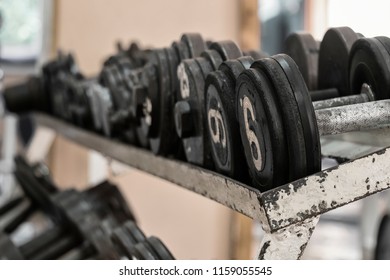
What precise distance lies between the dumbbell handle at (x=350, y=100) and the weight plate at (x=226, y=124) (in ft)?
0.29

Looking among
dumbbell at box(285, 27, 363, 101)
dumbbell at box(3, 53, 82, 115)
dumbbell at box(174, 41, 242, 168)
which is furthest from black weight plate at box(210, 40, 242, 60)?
dumbbell at box(3, 53, 82, 115)

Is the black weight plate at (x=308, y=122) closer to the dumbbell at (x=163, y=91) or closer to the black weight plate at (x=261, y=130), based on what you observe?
the black weight plate at (x=261, y=130)

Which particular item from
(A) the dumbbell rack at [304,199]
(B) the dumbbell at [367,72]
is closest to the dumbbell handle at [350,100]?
(B) the dumbbell at [367,72]

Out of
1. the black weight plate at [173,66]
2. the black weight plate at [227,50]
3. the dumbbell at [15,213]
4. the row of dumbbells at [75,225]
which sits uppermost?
the black weight plate at [227,50]

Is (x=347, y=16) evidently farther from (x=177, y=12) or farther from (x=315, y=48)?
(x=177, y=12)

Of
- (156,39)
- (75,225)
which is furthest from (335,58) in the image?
(156,39)

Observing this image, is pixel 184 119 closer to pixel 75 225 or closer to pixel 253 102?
pixel 253 102

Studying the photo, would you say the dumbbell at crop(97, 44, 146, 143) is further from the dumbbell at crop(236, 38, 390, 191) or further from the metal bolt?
the dumbbell at crop(236, 38, 390, 191)

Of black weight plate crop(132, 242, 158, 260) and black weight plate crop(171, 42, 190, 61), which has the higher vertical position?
black weight plate crop(171, 42, 190, 61)

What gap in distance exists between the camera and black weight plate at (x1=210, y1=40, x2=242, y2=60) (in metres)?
0.63

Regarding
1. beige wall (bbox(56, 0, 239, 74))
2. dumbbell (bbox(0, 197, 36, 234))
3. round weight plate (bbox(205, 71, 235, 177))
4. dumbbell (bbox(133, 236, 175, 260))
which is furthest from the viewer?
beige wall (bbox(56, 0, 239, 74))

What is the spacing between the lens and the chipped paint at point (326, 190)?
0.44 meters

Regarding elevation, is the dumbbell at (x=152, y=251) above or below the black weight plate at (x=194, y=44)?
below
